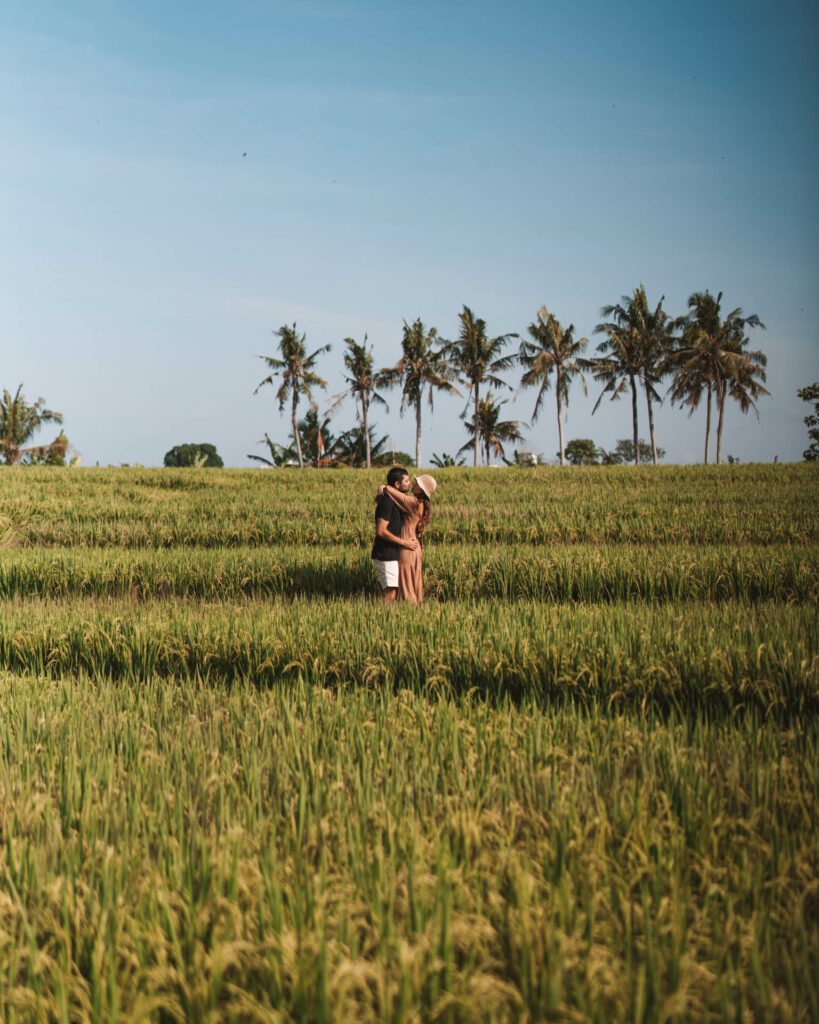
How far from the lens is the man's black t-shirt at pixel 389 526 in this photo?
21.0ft

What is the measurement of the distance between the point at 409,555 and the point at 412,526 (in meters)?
0.30

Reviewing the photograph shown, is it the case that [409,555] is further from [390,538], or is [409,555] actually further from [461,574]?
[461,574]

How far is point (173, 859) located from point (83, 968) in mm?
356

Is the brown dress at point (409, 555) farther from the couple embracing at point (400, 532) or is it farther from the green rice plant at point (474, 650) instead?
the green rice plant at point (474, 650)

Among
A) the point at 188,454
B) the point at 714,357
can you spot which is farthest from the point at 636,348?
the point at 188,454

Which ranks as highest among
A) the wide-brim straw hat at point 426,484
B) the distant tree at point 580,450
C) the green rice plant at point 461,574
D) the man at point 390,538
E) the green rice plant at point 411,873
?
the distant tree at point 580,450

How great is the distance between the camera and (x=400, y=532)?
21.4ft

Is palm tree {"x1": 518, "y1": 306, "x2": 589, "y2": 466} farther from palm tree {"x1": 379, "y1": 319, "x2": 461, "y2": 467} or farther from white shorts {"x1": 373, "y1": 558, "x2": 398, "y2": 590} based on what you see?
white shorts {"x1": 373, "y1": 558, "x2": 398, "y2": 590}

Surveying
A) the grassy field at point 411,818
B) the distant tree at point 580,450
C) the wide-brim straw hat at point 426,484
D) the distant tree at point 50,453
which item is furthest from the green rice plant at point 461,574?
the distant tree at point 580,450

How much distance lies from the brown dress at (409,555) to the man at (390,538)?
5cm

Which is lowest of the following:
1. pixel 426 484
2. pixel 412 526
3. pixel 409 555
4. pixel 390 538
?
pixel 409 555

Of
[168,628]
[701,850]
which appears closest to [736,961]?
[701,850]

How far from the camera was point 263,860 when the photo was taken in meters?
1.86

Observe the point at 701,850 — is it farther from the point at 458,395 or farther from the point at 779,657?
the point at 458,395
